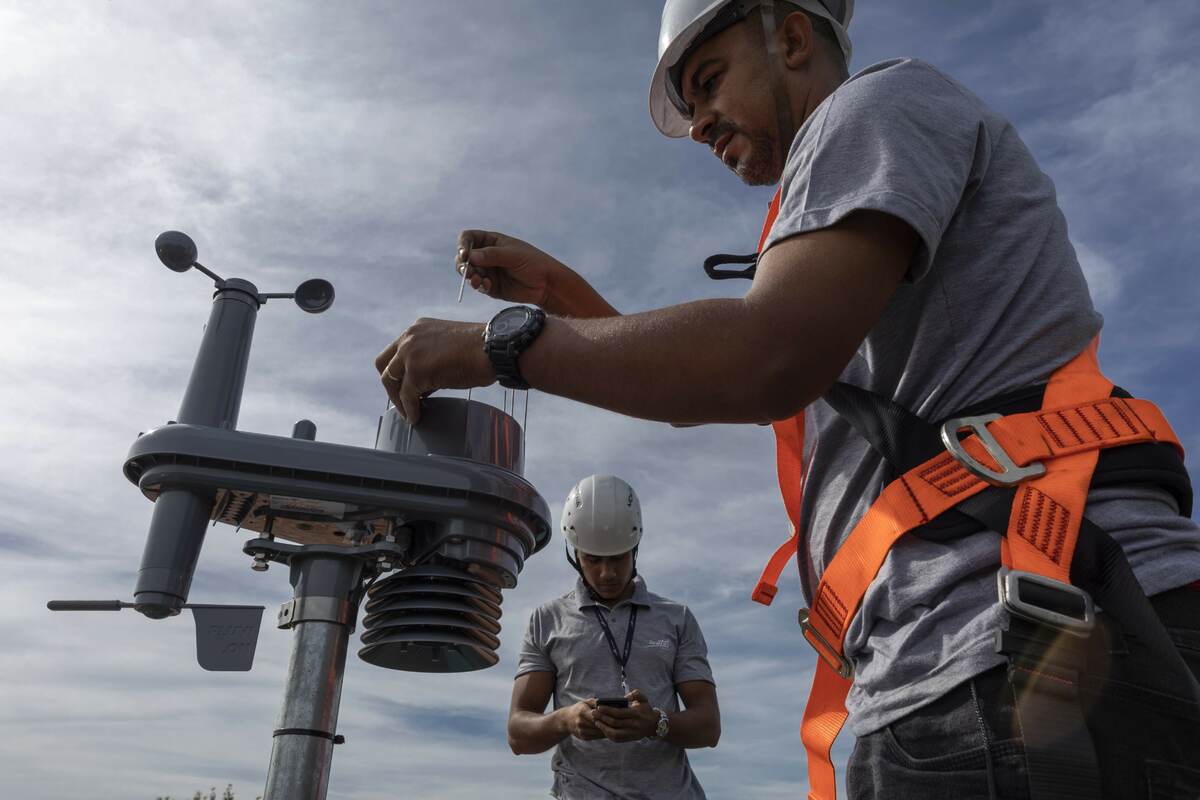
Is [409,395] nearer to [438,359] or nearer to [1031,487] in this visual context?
[438,359]

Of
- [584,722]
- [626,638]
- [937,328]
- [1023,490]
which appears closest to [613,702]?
[584,722]

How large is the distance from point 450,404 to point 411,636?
738 mm

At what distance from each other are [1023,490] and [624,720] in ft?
12.4

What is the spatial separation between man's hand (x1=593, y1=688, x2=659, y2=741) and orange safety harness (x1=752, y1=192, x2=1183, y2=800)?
3218mm

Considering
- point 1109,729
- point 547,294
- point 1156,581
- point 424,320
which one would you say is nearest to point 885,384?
point 1156,581

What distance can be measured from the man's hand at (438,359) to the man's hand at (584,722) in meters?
3.26

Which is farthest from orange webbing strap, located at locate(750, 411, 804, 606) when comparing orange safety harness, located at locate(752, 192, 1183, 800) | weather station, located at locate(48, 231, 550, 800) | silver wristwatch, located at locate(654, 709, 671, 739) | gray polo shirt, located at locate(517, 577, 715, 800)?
gray polo shirt, located at locate(517, 577, 715, 800)

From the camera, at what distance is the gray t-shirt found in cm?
140

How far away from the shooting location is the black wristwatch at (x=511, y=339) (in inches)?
64.8

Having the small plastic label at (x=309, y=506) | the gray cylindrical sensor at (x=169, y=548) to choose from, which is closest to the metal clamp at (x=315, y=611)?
the small plastic label at (x=309, y=506)

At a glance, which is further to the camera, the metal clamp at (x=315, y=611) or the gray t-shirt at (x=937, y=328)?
the metal clamp at (x=315, y=611)

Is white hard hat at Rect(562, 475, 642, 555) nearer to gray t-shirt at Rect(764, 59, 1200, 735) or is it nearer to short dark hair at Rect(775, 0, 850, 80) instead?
short dark hair at Rect(775, 0, 850, 80)

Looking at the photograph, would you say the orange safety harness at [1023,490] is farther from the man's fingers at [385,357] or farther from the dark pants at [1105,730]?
the man's fingers at [385,357]

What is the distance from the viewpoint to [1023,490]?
1.38m
